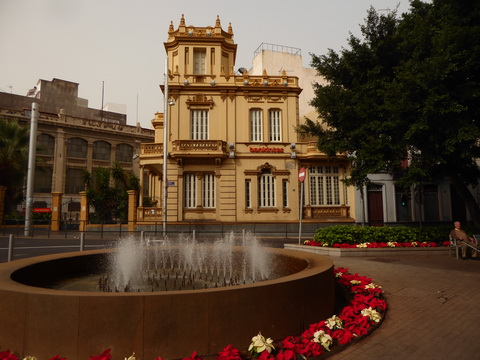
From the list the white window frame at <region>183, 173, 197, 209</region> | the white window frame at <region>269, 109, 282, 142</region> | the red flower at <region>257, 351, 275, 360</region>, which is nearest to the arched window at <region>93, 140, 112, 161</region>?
the white window frame at <region>183, 173, 197, 209</region>

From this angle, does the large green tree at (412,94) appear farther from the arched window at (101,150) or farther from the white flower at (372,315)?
the arched window at (101,150)

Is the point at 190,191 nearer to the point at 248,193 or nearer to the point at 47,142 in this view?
the point at 248,193

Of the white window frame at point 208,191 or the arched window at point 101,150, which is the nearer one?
the white window frame at point 208,191

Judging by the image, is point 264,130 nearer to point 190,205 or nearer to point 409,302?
point 190,205

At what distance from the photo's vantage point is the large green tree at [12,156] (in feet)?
86.9

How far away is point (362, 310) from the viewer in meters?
5.21

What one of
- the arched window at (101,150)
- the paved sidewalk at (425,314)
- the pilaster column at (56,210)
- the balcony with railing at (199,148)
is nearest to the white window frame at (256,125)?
the balcony with railing at (199,148)

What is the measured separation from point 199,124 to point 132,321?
23141 mm

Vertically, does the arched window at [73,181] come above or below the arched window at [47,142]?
below

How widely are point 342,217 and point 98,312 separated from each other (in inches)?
956

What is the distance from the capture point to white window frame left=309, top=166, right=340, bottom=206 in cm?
2623

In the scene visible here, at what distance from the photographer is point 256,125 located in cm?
2634

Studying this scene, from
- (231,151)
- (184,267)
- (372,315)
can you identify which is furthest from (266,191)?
(372,315)

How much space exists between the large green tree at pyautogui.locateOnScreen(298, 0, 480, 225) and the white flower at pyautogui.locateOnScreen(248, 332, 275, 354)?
422 inches
